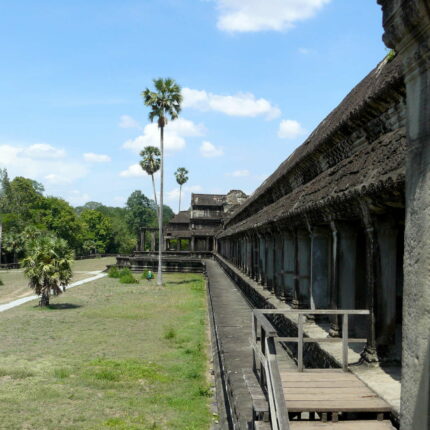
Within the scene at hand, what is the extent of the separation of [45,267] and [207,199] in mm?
48199

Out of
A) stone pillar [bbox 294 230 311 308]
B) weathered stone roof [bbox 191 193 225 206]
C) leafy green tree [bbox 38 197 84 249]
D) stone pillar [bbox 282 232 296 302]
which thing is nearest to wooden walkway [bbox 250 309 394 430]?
stone pillar [bbox 294 230 311 308]

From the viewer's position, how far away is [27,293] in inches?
1328

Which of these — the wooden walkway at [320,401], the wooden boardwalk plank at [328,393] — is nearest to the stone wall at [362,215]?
the wooden boardwalk plank at [328,393]

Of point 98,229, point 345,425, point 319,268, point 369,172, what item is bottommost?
point 345,425

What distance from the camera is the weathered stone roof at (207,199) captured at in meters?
71.1

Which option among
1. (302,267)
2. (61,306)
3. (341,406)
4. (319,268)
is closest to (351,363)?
(341,406)

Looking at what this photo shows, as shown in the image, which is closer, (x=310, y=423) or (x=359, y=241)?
(x=310, y=423)

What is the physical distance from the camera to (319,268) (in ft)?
34.4

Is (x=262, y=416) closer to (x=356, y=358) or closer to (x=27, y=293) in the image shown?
(x=356, y=358)

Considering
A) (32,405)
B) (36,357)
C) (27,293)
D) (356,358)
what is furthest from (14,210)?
(356,358)

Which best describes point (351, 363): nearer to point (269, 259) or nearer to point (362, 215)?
point (362, 215)

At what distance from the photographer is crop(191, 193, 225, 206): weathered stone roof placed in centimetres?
7106

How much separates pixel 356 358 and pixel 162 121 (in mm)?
32763

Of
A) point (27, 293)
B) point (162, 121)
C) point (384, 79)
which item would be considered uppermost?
point (162, 121)
